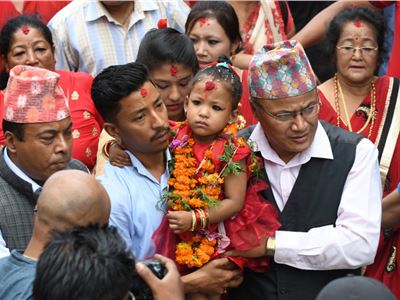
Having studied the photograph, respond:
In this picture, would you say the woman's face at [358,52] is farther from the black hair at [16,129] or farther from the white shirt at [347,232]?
the black hair at [16,129]

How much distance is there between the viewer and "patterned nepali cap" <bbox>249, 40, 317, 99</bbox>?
388cm

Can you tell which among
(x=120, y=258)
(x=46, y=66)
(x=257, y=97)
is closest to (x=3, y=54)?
(x=46, y=66)

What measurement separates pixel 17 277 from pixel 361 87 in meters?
2.69

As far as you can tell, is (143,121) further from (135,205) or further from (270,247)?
(270,247)

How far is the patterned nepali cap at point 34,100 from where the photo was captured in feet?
12.5

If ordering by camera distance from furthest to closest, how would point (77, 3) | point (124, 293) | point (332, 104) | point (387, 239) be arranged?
point (77, 3) < point (332, 104) < point (387, 239) < point (124, 293)

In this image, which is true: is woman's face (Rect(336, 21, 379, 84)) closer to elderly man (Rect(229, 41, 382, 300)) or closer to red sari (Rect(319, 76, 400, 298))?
red sari (Rect(319, 76, 400, 298))

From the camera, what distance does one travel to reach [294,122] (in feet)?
12.6

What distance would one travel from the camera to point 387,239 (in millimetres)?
4598

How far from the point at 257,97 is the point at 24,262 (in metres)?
1.40

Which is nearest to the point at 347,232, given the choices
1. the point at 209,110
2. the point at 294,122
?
the point at 294,122

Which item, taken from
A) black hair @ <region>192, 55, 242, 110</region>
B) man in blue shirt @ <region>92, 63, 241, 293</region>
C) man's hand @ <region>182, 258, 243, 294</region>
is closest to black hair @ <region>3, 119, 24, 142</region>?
man in blue shirt @ <region>92, 63, 241, 293</region>

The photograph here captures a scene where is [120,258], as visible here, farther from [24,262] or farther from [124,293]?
[24,262]

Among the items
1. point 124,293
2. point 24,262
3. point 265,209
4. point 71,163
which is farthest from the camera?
point 71,163
